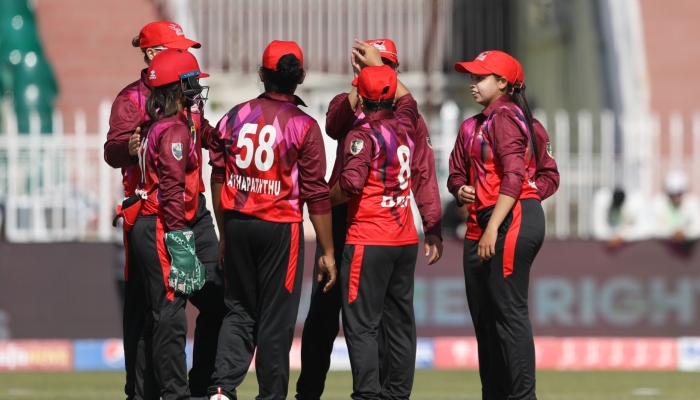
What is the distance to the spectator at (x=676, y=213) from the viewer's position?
13742mm

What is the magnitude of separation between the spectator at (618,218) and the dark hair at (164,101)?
7.52m

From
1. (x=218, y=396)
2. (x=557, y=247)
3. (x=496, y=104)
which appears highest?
(x=496, y=104)

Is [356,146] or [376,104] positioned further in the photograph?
[376,104]

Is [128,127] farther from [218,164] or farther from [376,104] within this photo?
[376,104]

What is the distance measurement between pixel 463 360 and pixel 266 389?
626 cm

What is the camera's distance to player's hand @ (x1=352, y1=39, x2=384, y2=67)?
7.78 m

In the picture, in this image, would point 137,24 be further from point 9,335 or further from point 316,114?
point 9,335

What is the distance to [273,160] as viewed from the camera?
7.44 meters

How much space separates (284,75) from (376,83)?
0.53 meters

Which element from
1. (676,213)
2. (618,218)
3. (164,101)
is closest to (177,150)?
(164,101)

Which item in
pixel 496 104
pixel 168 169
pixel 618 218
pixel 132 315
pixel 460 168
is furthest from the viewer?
pixel 618 218

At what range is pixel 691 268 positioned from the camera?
13.7 meters

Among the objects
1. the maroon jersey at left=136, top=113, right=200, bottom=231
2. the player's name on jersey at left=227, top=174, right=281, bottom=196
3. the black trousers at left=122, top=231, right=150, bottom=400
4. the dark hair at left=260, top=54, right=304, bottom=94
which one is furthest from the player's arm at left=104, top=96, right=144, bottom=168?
the dark hair at left=260, top=54, right=304, bottom=94

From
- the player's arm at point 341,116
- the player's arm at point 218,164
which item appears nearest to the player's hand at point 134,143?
the player's arm at point 218,164
